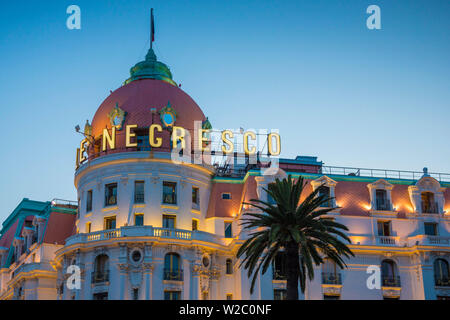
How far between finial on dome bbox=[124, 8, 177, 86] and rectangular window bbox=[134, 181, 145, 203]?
1534 cm

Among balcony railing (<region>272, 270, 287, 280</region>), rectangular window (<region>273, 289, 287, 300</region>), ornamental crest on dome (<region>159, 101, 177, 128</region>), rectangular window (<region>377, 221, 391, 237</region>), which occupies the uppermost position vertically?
ornamental crest on dome (<region>159, 101, 177, 128</region>)

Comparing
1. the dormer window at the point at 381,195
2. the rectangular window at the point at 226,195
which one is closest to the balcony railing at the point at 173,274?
the rectangular window at the point at 226,195

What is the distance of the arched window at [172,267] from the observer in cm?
6869

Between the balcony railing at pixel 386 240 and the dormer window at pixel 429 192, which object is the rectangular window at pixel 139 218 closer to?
the balcony railing at pixel 386 240

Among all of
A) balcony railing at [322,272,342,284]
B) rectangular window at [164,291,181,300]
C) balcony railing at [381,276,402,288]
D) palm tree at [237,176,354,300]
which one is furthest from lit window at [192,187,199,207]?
balcony railing at [381,276,402,288]

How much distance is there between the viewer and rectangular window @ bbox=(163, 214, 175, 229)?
73.0 meters

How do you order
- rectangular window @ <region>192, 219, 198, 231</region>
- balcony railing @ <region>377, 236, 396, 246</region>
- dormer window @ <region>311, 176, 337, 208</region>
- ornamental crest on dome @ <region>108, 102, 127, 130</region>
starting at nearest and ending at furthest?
balcony railing @ <region>377, 236, 396, 246</region>
rectangular window @ <region>192, 219, 198, 231</region>
dormer window @ <region>311, 176, 337, 208</region>
ornamental crest on dome @ <region>108, 102, 127, 130</region>

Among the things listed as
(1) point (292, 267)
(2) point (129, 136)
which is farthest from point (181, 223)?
(1) point (292, 267)

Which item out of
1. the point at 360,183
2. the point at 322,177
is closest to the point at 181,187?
the point at 322,177

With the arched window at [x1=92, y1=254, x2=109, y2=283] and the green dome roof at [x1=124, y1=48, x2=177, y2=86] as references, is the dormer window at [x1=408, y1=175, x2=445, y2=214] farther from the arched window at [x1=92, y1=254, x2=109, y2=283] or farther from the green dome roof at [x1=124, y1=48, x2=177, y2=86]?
the arched window at [x1=92, y1=254, x2=109, y2=283]

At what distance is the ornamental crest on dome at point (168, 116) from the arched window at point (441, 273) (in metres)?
33.1

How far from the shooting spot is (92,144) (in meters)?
78.2
